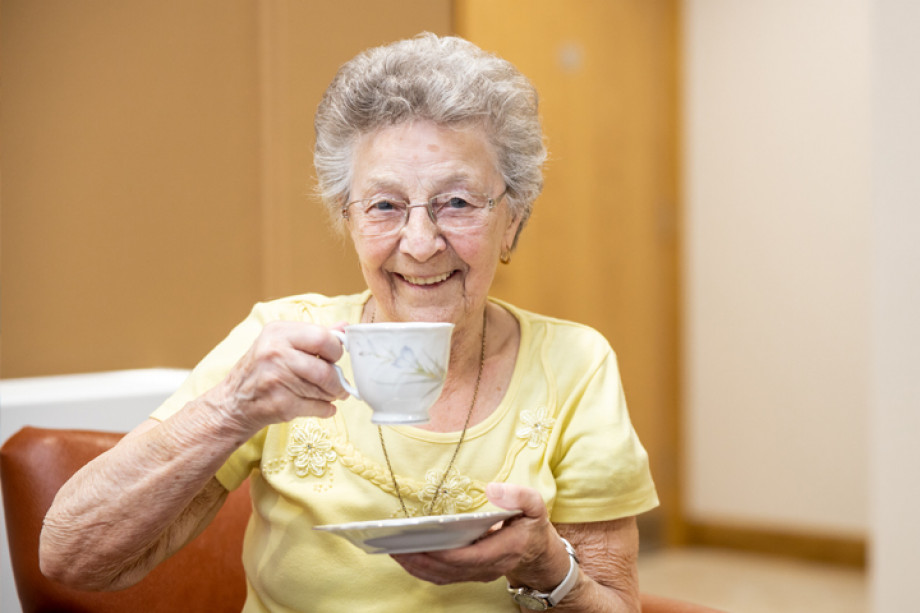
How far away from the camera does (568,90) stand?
3.89 meters

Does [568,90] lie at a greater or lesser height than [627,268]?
greater

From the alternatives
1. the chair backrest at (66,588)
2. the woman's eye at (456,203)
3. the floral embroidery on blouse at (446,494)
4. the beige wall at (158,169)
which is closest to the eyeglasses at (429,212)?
the woman's eye at (456,203)

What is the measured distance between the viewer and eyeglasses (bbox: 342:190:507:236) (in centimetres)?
124

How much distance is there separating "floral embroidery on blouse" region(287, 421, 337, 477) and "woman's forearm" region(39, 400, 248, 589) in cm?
17

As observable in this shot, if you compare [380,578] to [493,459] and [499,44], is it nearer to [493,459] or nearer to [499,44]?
[493,459]

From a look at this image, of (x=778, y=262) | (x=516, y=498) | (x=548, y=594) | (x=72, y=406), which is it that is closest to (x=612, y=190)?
(x=778, y=262)

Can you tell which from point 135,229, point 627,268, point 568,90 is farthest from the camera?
point 627,268

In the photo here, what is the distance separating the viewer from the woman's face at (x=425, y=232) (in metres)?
1.22

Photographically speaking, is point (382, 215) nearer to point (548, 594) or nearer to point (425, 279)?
point (425, 279)

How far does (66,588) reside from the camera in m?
1.32

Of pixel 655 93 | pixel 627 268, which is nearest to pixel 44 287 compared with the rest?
pixel 627 268

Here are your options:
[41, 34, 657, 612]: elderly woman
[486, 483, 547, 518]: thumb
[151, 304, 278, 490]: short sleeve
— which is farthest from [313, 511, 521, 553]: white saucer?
[151, 304, 278, 490]: short sleeve

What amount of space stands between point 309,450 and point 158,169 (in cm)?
159

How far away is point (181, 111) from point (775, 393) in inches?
108
